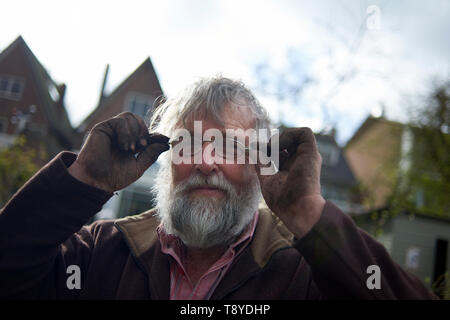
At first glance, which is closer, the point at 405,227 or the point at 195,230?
the point at 195,230

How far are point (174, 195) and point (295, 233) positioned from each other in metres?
0.74

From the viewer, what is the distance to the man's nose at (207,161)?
5.86 ft

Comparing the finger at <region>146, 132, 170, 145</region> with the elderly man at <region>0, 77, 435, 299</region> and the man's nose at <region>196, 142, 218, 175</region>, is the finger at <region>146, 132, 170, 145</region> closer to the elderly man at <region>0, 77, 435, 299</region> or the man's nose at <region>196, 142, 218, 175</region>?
the elderly man at <region>0, 77, 435, 299</region>

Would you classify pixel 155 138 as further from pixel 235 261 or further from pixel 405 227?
pixel 405 227

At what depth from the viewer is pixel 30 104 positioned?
5508mm

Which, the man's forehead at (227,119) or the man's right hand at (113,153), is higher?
the man's forehead at (227,119)

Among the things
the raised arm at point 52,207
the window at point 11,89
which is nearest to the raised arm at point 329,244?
the raised arm at point 52,207

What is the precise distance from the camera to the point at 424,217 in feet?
31.8

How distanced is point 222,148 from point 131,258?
2.29 ft

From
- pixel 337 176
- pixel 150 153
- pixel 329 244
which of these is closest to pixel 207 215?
pixel 150 153

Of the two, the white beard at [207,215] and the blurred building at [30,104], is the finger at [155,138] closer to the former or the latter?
the white beard at [207,215]

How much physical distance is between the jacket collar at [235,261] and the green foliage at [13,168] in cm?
560

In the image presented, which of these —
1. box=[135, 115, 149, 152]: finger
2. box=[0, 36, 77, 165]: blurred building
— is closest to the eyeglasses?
box=[135, 115, 149, 152]: finger

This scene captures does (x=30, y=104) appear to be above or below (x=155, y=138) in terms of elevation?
above
